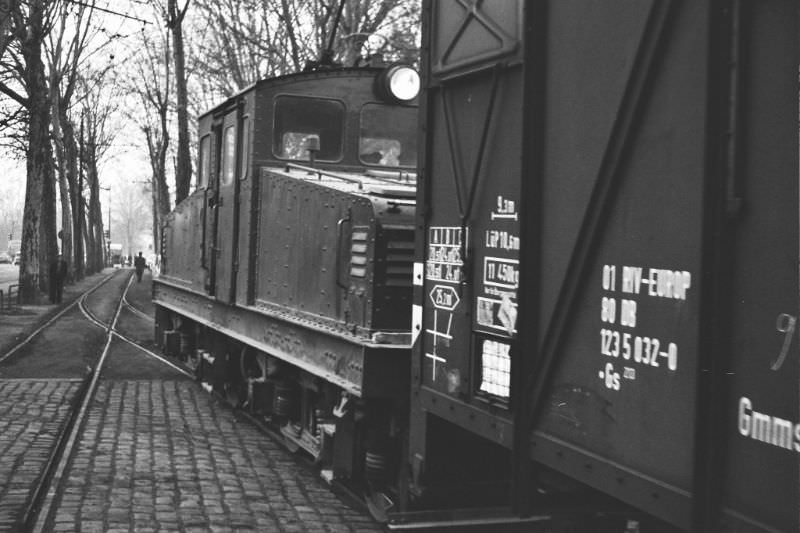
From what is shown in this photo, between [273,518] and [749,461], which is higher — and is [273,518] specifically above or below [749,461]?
below

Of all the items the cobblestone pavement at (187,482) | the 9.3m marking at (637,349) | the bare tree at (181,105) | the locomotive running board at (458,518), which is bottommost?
the cobblestone pavement at (187,482)

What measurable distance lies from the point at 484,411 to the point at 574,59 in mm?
1537

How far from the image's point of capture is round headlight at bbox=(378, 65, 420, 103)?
9312 mm

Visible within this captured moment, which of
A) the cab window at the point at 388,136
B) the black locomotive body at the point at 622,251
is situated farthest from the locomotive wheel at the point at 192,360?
the black locomotive body at the point at 622,251

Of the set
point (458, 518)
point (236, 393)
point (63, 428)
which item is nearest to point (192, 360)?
point (236, 393)

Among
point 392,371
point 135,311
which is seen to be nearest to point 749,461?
point 392,371

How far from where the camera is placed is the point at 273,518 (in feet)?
24.2

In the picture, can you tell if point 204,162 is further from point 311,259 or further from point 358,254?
point 358,254

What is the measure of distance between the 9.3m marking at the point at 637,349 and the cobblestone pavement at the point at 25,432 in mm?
4866

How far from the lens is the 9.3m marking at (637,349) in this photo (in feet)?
10.5

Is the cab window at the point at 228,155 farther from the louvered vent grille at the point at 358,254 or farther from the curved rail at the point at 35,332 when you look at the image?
the curved rail at the point at 35,332

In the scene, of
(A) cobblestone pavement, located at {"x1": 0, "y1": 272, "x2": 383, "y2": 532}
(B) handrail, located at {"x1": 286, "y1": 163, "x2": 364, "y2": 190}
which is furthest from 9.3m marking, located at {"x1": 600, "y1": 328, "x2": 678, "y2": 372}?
(B) handrail, located at {"x1": 286, "y1": 163, "x2": 364, "y2": 190}

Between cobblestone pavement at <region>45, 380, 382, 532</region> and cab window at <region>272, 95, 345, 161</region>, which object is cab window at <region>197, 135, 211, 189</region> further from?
cobblestone pavement at <region>45, 380, 382, 532</region>

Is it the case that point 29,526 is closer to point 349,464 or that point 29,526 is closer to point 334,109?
point 349,464
